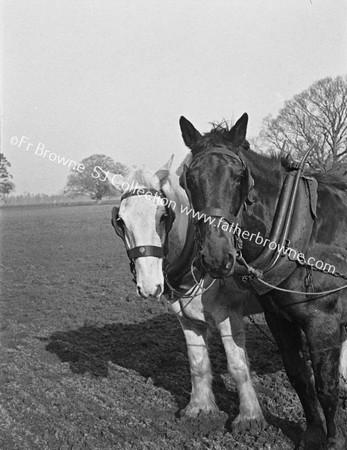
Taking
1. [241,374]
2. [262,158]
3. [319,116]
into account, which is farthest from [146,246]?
[319,116]

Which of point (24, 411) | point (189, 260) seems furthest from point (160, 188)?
point (24, 411)

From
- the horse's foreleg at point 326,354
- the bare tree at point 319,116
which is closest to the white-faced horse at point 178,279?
the horse's foreleg at point 326,354

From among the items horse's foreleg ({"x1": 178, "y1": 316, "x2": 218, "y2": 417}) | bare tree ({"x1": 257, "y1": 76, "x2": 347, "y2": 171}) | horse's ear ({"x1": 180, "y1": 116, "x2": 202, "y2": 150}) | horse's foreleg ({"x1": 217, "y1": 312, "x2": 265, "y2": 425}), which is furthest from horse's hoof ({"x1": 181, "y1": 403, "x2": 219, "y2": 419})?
bare tree ({"x1": 257, "y1": 76, "x2": 347, "y2": 171})

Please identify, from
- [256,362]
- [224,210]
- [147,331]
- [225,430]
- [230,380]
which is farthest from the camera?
[147,331]

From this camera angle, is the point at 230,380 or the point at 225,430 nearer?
the point at 225,430

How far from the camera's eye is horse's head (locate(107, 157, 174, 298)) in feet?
10.5

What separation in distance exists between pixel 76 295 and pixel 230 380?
5.06 meters

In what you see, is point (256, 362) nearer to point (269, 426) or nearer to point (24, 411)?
point (269, 426)

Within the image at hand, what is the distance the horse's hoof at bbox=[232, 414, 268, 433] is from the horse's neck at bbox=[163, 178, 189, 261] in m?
1.45

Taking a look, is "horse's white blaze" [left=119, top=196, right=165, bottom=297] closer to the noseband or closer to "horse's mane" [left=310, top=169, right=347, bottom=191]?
the noseband

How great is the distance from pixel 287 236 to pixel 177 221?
1.12m

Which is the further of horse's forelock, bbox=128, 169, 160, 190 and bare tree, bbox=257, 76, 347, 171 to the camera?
bare tree, bbox=257, 76, 347, 171

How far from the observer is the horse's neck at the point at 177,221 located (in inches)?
140

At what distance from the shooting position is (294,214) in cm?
269
